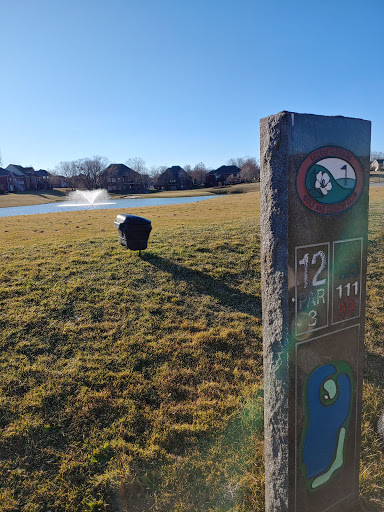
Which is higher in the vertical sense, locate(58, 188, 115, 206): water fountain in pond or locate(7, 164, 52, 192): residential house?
locate(7, 164, 52, 192): residential house

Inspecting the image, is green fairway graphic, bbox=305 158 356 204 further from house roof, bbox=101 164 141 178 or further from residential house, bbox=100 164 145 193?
house roof, bbox=101 164 141 178

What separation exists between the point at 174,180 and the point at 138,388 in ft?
286

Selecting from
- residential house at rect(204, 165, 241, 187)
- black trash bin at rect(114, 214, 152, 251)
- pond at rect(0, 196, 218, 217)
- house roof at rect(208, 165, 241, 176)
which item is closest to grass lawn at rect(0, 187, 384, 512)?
black trash bin at rect(114, 214, 152, 251)

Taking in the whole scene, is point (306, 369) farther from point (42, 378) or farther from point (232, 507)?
point (42, 378)

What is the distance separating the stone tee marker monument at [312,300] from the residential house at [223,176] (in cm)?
8873

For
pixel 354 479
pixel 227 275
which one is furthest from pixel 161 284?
pixel 354 479

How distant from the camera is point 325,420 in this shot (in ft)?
7.41

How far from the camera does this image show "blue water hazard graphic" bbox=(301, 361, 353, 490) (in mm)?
2168

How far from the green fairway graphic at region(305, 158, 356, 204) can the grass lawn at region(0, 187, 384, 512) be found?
2271 mm

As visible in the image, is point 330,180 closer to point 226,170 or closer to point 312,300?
point 312,300

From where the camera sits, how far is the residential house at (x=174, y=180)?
→ 87.9 meters

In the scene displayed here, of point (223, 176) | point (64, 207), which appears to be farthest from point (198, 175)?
point (64, 207)

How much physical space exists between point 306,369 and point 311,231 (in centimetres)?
85

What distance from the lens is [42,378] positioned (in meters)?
3.92
